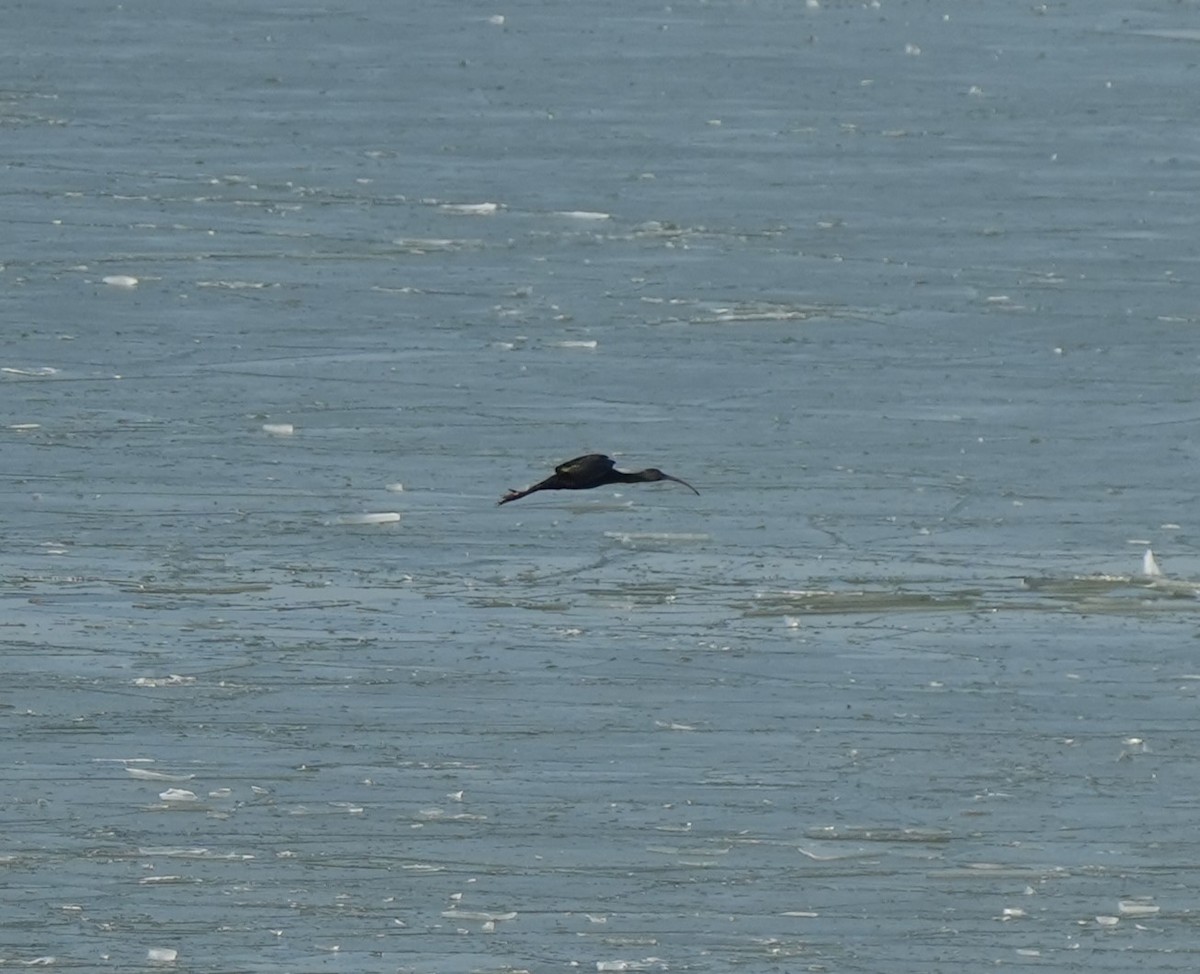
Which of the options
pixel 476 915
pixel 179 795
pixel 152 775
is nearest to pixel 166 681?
pixel 152 775

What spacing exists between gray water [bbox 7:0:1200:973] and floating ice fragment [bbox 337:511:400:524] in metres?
0.09

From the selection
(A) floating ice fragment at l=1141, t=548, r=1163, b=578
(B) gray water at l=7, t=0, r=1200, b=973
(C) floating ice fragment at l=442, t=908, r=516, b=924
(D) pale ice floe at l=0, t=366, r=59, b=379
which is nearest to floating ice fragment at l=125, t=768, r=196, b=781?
(B) gray water at l=7, t=0, r=1200, b=973

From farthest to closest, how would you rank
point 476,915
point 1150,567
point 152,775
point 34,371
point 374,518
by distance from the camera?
point 34,371
point 374,518
point 1150,567
point 152,775
point 476,915

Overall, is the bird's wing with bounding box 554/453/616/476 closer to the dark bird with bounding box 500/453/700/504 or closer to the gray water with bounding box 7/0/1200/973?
the dark bird with bounding box 500/453/700/504

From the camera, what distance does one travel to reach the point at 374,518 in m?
9.41

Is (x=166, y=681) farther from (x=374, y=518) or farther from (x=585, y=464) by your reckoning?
(x=374, y=518)

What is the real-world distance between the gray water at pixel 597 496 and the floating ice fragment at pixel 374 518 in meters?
0.09

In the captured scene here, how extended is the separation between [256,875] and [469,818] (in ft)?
1.81

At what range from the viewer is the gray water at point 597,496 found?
6.71 m

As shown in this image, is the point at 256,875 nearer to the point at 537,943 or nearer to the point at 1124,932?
the point at 537,943

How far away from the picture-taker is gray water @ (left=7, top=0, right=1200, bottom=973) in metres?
6.71

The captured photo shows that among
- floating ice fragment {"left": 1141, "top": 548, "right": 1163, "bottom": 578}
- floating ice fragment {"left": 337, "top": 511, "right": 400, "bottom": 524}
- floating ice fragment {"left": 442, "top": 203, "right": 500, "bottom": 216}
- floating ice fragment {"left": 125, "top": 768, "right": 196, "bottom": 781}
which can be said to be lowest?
floating ice fragment {"left": 442, "top": 203, "right": 500, "bottom": 216}

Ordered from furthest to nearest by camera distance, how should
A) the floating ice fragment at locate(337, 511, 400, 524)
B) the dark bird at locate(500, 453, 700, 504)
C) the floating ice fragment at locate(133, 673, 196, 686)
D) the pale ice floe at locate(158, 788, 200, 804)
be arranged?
the floating ice fragment at locate(337, 511, 400, 524) < the floating ice fragment at locate(133, 673, 196, 686) < the dark bird at locate(500, 453, 700, 504) < the pale ice floe at locate(158, 788, 200, 804)

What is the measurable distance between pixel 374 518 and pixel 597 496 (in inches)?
31.9
